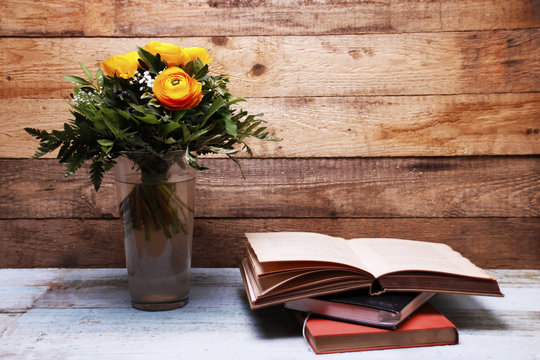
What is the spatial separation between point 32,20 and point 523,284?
133 centimetres

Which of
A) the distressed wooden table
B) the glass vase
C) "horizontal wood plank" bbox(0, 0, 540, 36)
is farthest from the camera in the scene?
"horizontal wood plank" bbox(0, 0, 540, 36)

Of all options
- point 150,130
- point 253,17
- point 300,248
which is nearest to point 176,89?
point 150,130

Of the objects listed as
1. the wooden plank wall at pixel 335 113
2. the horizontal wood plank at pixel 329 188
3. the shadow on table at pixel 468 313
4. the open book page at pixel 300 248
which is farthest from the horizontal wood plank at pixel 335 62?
the shadow on table at pixel 468 313

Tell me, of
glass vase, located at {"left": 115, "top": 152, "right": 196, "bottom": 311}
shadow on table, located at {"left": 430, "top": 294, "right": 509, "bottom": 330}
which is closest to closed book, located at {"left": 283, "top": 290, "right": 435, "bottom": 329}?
shadow on table, located at {"left": 430, "top": 294, "right": 509, "bottom": 330}

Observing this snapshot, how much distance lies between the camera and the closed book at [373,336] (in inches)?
27.1

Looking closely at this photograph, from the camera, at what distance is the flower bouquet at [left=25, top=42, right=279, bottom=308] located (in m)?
0.73

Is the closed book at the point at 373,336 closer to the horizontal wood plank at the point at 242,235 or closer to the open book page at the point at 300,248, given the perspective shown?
the open book page at the point at 300,248

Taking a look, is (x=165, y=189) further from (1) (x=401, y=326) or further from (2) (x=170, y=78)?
(1) (x=401, y=326)

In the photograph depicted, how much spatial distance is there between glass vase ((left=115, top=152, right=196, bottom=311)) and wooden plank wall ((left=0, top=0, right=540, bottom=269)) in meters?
0.29

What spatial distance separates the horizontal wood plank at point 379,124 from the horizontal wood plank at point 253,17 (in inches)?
6.9

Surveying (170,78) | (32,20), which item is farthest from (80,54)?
(170,78)

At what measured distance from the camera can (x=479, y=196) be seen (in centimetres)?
111

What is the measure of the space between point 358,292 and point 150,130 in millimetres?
461

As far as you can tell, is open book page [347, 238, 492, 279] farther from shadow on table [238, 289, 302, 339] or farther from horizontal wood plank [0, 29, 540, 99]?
horizontal wood plank [0, 29, 540, 99]
